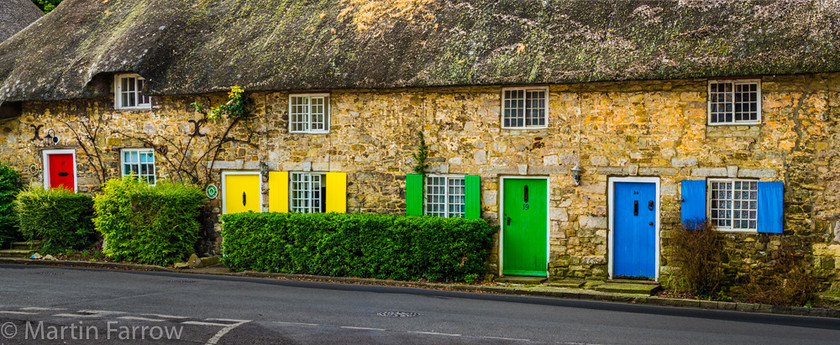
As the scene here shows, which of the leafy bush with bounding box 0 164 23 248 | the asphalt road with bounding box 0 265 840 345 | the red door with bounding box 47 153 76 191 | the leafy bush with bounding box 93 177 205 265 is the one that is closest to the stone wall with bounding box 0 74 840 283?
the leafy bush with bounding box 93 177 205 265

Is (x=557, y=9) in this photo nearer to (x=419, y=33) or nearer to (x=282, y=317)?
(x=419, y=33)

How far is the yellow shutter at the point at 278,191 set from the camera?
17.5 meters

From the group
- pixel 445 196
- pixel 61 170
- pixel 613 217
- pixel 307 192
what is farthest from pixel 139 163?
pixel 613 217

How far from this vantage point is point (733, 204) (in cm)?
1422

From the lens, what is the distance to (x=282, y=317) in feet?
36.8

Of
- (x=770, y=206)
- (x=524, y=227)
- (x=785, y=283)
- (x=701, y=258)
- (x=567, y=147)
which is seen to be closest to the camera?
(x=785, y=283)

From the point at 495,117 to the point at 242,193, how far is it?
250 inches

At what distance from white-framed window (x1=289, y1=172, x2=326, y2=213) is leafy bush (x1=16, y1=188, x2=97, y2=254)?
5.48m

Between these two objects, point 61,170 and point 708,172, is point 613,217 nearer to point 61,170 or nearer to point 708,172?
point 708,172

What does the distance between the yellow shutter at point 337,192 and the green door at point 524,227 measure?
354 centimetres

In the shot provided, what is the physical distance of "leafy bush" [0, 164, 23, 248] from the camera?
19609 millimetres

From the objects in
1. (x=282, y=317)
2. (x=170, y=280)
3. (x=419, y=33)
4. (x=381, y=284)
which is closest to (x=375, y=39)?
(x=419, y=33)

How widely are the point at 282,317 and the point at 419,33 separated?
7.77 meters

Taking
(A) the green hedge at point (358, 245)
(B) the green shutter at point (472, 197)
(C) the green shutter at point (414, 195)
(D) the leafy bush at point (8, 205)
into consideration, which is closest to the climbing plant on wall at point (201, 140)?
(A) the green hedge at point (358, 245)
